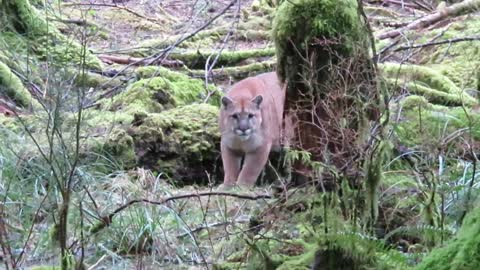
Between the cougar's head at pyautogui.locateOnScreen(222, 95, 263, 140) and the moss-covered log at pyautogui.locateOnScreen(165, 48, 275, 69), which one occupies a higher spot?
the moss-covered log at pyautogui.locateOnScreen(165, 48, 275, 69)

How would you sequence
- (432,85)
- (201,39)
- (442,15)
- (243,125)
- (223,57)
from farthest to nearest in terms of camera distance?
(201,39) < (223,57) < (442,15) < (432,85) < (243,125)

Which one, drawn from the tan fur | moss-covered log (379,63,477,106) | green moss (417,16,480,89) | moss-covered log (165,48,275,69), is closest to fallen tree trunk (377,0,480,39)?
green moss (417,16,480,89)

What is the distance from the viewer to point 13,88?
954cm

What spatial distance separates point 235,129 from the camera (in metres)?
9.38

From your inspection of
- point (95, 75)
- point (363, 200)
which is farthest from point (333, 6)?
point (95, 75)

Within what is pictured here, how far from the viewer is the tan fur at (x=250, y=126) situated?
9.25 meters

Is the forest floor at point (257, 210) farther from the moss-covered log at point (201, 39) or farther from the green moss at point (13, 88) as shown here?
the moss-covered log at point (201, 39)

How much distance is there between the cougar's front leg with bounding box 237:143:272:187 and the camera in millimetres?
9164

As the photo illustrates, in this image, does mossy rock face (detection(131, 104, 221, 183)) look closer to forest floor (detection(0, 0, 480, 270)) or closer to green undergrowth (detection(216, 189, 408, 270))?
forest floor (detection(0, 0, 480, 270))

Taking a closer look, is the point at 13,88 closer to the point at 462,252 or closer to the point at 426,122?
the point at 426,122

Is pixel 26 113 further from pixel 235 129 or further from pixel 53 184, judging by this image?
pixel 53 184

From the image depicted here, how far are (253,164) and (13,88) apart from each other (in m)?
2.88

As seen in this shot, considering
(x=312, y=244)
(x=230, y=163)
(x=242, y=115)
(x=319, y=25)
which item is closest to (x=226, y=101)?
(x=242, y=115)

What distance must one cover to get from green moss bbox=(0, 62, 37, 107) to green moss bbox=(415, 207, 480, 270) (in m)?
7.06
